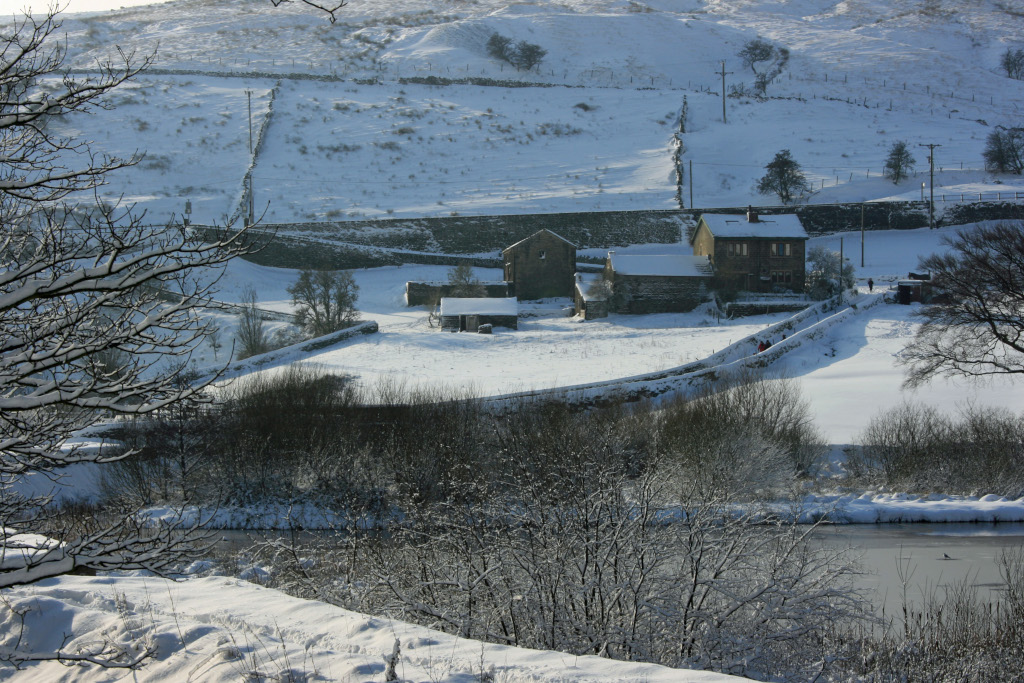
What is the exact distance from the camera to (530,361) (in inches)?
1282

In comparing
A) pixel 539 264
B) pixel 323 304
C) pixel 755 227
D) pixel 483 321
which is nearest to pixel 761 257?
pixel 755 227

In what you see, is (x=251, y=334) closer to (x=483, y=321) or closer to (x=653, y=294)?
(x=483, y=321)

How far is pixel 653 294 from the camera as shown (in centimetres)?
4344

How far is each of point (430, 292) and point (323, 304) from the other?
294 inches

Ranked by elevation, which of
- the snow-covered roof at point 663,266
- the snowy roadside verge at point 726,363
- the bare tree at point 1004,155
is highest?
the bare tree at point 1004,155

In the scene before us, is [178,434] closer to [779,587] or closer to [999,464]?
[779,587]

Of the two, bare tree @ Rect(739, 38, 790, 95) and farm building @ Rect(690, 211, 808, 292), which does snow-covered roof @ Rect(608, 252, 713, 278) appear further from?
bare tree @ Rect(739, 38, 790, 95)

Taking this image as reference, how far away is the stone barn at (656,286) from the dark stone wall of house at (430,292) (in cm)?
614

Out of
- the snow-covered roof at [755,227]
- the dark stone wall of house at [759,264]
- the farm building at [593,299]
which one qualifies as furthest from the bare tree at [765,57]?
the farm building at [593,299]

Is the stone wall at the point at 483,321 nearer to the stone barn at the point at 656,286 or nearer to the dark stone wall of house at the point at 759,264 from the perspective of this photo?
the stone barn at the point at 656,286

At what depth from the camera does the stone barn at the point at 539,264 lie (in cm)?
4753

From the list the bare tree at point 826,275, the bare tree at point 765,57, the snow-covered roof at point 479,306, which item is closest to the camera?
the snow-covered roof at point 479,306

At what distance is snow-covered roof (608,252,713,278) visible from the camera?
43.9 m

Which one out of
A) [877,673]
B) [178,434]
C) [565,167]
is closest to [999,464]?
[877,673]
